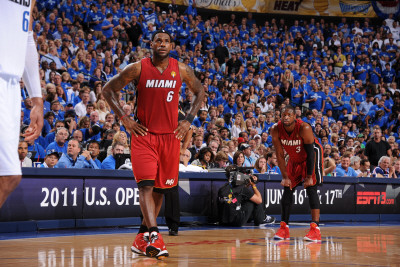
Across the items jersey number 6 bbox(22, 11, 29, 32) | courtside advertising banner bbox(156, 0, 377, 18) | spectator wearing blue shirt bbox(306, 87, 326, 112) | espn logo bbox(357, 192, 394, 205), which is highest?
courtside advertising banner bbox(156, 0, 377, 18)

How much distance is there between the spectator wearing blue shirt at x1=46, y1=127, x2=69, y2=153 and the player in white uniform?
7350mm

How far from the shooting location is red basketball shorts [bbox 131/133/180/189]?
6.31 m

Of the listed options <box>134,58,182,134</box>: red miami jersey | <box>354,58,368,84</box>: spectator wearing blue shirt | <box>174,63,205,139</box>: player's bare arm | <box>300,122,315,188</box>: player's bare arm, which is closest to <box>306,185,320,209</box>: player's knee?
<box>300,122,315,188</box>: player's bare arm

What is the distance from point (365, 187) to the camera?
1464 centimetres

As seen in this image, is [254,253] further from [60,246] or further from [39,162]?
[39,162]

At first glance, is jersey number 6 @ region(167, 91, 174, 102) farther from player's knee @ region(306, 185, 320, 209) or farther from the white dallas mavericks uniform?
player's knee @ region(306, 185, 320, 209)

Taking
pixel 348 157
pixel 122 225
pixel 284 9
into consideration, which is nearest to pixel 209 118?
pixel 348 157

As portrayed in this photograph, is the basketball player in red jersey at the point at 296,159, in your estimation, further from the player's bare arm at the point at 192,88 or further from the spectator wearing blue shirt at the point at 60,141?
the spectator wearing blue shirt at the point at 60,141

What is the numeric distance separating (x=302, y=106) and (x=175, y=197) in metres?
12.7

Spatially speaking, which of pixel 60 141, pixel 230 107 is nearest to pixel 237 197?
pixel 60 141

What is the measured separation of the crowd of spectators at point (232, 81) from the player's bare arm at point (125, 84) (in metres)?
3.88

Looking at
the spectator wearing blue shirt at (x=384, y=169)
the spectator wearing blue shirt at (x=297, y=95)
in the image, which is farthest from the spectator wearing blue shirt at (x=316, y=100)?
the spectator wearing blue shirt at (x=384, y=169)

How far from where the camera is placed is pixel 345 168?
1526 centimetres

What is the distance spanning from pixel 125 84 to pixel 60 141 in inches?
195
